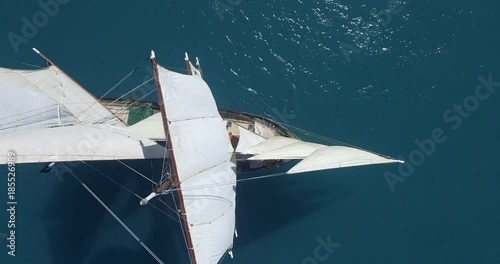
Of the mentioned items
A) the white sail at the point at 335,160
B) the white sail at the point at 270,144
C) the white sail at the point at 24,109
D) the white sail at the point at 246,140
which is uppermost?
the white sail at the point at 24,109

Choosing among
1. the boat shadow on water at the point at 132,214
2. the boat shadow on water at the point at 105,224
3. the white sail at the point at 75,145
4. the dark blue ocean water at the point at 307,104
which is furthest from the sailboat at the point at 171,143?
the boat shadow on water at the point at 105,224

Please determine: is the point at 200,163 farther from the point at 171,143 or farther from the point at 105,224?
the point at 105,224

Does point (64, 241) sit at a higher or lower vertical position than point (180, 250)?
higher

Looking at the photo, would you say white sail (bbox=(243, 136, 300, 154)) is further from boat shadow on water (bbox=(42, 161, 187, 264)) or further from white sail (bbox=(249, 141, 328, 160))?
boat shadow on water (bbox=(42, 161, 187, 264))

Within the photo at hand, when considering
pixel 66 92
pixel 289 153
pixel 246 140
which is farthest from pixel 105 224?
pixel 289 153

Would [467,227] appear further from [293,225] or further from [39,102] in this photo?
[39,102]

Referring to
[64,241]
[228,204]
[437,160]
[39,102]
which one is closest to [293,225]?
[228,204]

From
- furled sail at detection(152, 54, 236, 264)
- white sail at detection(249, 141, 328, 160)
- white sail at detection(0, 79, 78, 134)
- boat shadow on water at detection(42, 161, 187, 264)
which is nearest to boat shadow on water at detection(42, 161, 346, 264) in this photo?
boat shadow on water at detection(42, 161, 187, 264)

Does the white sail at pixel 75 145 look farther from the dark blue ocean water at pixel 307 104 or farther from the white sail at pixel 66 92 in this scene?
the dark blue ocean water at pixel 307 104
